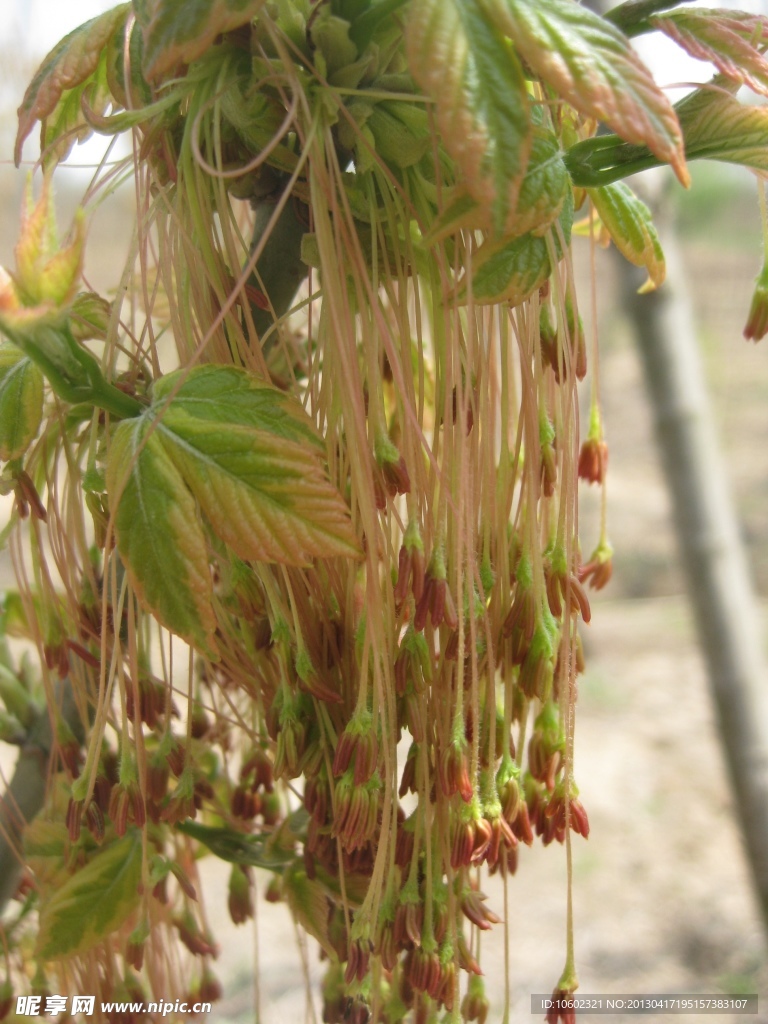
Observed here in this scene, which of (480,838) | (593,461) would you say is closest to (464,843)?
(480,838)

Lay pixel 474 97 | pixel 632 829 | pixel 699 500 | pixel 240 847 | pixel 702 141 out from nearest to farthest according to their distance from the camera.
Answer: pixel 474 97
pixel 702 141
pixel 240 847
pixel 699 500
pixel 632 829

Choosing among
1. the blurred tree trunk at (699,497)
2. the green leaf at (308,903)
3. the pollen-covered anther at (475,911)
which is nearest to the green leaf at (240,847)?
the green leaf at (308,903)

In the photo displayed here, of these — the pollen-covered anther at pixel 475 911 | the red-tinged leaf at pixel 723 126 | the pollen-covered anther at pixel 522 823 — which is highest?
the red-tinged leaf at pixel 723 126

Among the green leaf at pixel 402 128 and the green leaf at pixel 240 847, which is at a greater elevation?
the green leaf at pixel 402 128

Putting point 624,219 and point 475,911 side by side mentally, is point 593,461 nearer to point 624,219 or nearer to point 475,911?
point 624,219

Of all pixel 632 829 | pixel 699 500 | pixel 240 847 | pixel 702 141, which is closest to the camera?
pixel 702 141

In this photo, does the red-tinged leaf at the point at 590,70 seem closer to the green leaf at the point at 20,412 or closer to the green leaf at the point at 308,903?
the green leaf at the point at 20,412

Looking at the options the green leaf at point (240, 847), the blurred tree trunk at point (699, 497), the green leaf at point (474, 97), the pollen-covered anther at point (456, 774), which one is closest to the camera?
the green leaf at point (474, 97)

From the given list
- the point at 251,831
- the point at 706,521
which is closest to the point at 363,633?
the point at 251,831
